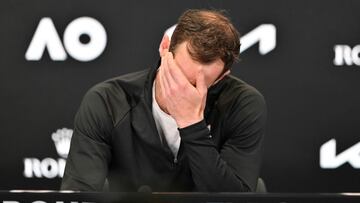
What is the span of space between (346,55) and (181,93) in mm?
1220

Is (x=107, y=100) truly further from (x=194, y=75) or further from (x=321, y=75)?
(x=321, y=75)

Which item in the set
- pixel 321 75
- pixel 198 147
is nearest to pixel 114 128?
pixel 198 147

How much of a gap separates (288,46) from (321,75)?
185 millimetres

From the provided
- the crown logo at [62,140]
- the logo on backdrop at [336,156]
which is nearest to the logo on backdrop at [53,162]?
the crown logo at [62,140]

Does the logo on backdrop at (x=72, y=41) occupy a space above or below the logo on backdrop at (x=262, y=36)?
above

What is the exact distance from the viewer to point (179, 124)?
1846 millimetres

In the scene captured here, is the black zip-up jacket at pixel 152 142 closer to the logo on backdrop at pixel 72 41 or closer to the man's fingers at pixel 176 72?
the man's fingers at pixel 176 72

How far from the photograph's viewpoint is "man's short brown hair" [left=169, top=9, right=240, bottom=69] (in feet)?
5.87

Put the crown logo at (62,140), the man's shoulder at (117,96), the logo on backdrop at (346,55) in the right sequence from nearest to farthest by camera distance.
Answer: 1. the man's shoulder at (117,96)
2. the logo on backdrop at (346,55)
3. the crown logo at (62,140)

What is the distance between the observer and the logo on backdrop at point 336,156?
291 centimetres

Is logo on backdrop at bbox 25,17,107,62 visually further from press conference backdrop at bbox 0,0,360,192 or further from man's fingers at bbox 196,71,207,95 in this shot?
man's fingers at bbox 196,71,207,95

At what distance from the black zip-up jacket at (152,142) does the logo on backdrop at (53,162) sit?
0.96 m

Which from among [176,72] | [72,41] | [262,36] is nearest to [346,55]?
[262,36]

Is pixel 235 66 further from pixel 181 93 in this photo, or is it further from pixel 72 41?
pixel 181 93
